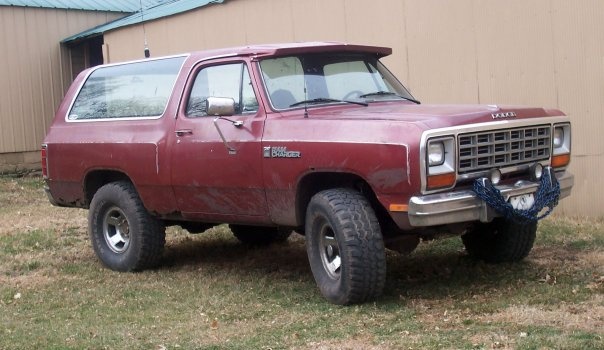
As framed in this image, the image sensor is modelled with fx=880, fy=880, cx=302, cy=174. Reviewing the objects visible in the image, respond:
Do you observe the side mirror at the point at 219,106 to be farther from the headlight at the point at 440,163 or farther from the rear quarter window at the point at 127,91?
the headlight at the point at 440,163

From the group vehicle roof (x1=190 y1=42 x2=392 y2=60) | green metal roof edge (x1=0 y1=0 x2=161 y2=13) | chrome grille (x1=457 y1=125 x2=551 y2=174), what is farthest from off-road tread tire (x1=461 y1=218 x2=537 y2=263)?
green metal roof edge (x1=0 y1=0 x2=161 y2=13)

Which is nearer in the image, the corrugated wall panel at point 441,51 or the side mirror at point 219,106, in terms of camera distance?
the side mirror at point 219,106

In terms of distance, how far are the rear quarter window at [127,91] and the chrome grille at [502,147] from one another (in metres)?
2.82

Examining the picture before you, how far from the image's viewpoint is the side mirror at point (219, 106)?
6469mm

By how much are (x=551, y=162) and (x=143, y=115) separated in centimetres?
345

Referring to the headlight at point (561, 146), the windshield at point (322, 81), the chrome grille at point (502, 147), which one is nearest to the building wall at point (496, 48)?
the headlight at point (561, 146)

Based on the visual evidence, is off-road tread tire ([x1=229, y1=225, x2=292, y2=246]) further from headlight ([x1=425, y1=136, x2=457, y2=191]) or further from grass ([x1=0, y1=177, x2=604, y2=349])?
headlight ([x1=425, y1=136, x2=457, y2=191])

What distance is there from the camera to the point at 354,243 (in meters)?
5.80

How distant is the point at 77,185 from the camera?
820cm

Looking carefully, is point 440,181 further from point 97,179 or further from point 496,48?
point 496,48

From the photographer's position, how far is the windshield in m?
6.68

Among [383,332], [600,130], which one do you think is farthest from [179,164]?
[600,130]

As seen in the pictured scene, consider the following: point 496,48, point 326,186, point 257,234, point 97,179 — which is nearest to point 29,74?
point 97,179

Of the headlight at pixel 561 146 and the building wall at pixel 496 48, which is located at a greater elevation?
the building wall at pixel 496 48
